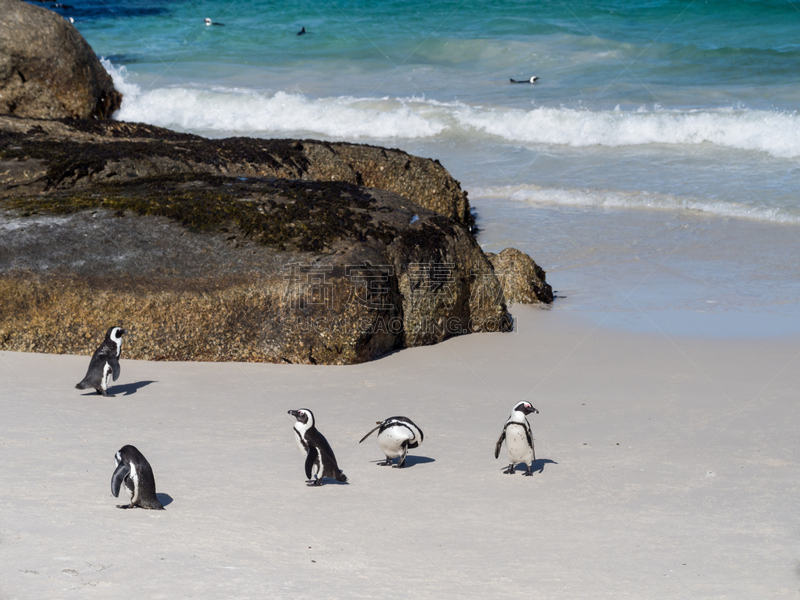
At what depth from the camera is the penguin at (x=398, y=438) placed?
4.38 m

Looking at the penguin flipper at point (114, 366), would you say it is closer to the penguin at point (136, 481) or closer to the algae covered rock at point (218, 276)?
the algae covered rock at point (218, 276)

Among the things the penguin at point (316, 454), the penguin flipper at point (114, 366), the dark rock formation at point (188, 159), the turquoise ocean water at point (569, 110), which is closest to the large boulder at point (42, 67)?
the dark rock formation at point (188, 159)

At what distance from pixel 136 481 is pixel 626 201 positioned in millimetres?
10195

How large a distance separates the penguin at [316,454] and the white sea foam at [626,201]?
8899mm

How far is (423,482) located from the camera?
4.27 meters

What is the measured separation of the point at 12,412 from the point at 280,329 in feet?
6.12

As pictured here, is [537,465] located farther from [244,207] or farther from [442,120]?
[442,120]

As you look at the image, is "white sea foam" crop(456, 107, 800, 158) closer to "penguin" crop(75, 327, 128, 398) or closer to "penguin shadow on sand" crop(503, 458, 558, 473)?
"penguin shadow on sand" crop(503, 458, 558, 473)

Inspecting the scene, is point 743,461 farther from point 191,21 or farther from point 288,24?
point 191,21

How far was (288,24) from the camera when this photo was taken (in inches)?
1232

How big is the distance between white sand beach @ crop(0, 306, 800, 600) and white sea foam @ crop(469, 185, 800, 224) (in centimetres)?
551

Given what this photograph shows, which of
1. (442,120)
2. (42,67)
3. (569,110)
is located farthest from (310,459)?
(569,110)

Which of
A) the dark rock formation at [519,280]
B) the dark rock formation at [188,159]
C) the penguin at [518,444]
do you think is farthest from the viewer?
the dark rock formation at [519,280]

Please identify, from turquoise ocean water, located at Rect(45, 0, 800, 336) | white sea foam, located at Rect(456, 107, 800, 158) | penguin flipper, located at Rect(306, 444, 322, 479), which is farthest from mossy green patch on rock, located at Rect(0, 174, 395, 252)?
white sea foam, located at Rect(456, 107, 800, 158)
